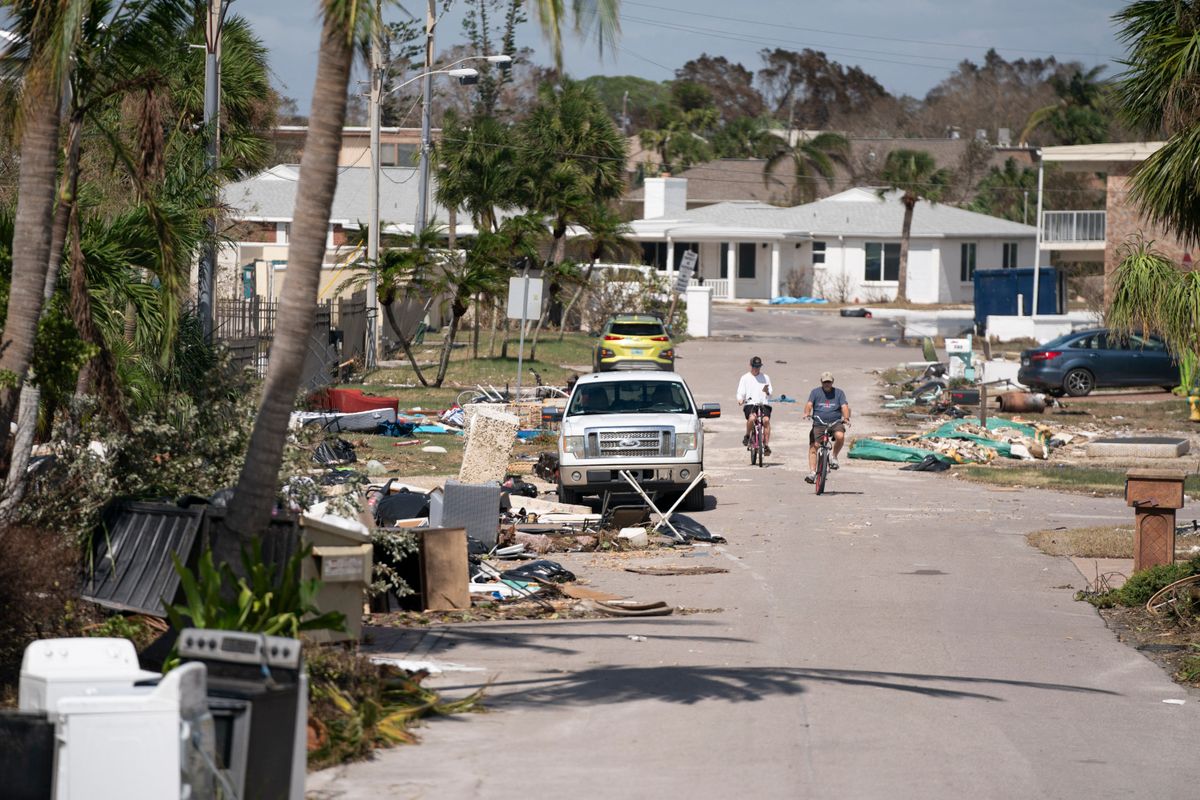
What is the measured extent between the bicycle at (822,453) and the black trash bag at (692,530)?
3.79 meters

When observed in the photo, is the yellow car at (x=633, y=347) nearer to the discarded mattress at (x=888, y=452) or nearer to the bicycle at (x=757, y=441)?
the discarded mattress at (x=888, y=452)

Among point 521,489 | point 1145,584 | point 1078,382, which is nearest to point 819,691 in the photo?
point 1145,584

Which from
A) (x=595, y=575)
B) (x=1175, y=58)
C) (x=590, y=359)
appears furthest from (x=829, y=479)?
(x=590, y=359)

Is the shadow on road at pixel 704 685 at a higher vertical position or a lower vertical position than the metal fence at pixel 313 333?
lower

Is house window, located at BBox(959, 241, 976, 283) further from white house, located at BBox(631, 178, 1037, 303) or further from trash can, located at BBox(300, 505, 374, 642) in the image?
trash can, located at BBox(300, 505, 374, 642)

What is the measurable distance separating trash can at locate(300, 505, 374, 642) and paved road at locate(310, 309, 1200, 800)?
0.74m

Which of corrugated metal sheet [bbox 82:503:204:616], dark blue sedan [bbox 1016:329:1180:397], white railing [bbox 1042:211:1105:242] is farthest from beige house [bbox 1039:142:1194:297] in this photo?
corrugated metal sheet [bbox 82:503:204:616]

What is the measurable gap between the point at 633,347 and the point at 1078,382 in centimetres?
1066

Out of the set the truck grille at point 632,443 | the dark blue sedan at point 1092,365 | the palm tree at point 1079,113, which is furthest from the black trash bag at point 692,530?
the palm tree at point 1079,113

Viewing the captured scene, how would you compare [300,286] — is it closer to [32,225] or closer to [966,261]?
[32,225]

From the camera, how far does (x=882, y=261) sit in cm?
7025

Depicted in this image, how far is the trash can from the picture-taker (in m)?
9.05

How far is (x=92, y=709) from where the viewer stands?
17.0ft

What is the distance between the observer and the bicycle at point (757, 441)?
76.9ft
